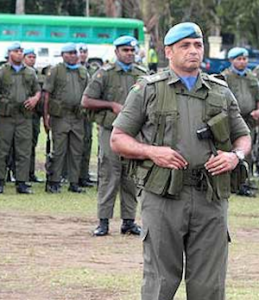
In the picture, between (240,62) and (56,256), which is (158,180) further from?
(240,62)

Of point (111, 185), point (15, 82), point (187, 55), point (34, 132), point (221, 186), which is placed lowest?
point (111, 185)

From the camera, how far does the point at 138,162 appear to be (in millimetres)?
6516

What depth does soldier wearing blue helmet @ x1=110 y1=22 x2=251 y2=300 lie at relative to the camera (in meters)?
6.35

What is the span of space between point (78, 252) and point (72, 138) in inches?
200

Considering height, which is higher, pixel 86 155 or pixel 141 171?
pixel 141 171

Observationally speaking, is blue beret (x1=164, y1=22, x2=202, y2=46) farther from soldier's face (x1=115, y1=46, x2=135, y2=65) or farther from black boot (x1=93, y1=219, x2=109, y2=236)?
black boot (x1=93, y1=219, x2=109, y2=236)

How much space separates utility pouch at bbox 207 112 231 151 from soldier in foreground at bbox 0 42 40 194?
351 inches

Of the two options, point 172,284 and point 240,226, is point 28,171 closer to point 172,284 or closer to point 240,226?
point 240,226

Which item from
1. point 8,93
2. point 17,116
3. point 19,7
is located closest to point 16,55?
point 8,93

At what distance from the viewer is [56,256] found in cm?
1033

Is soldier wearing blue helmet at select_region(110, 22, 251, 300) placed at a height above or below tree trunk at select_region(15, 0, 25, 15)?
below

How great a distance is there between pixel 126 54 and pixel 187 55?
198 inches

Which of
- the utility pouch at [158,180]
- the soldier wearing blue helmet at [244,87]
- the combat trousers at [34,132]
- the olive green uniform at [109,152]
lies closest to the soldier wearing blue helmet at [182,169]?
the utility pouch at [158,180]

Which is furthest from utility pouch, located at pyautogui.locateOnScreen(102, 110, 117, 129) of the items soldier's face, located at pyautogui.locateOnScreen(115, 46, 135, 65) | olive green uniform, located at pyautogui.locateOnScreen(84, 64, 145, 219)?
soldier's face, located at pyautogui.locateOnScreen(115, 46, 135, 65)
